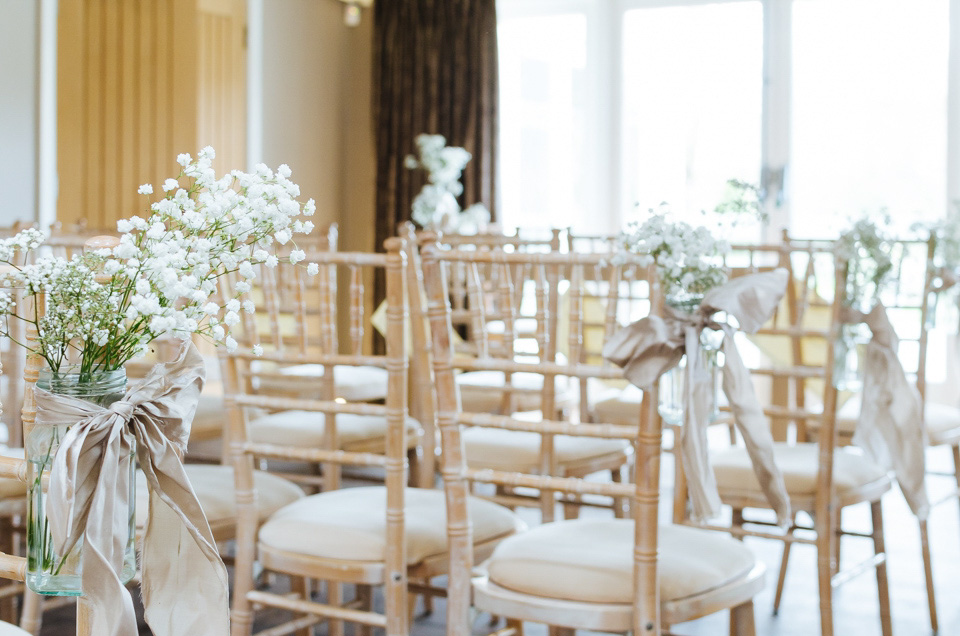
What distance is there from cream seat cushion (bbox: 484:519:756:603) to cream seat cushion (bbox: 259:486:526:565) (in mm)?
191

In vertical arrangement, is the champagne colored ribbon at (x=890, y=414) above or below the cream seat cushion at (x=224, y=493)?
above

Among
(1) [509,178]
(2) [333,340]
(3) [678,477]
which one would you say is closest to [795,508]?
(3) [678,477]

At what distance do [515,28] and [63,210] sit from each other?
9.90 ft

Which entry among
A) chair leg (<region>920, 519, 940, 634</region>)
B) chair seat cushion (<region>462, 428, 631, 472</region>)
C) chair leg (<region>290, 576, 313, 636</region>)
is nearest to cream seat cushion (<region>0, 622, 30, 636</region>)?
chair leg (<region>290, 576, 313, 636</region>)

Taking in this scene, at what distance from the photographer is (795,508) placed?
2324 mm

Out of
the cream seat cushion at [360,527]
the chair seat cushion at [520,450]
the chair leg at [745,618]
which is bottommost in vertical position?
the chair leg at [745,618]

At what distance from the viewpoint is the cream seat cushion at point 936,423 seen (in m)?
A: 2.87

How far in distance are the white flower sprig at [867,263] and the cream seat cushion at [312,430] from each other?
123cm

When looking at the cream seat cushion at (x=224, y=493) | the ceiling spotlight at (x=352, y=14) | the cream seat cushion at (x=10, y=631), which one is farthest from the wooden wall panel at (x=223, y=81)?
the cream seat cushion at (x=10, y=631)

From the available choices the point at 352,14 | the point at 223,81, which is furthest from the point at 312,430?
the point at 352,14

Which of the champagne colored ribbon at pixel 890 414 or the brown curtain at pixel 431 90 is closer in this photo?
the champagne colored ribbon at pixel 890 414

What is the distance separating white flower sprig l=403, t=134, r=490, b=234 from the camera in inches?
232

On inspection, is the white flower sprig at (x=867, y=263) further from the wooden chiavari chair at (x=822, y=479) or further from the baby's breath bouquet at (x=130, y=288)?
the baby's breath bouquet at (x=130, y=288)

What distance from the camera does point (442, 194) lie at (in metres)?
6.07
